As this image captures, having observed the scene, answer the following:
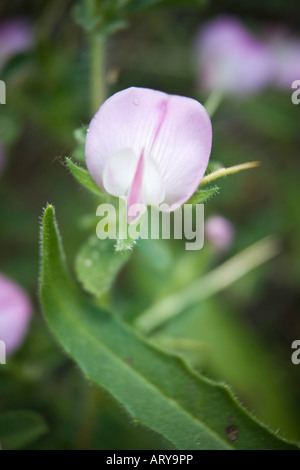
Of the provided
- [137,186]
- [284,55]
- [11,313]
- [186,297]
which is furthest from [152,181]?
[284,55]

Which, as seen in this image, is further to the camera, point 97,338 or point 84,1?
point 84,1

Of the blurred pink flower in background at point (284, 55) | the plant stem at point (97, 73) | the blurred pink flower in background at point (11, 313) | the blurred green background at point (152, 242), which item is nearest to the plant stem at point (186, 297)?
the blurred green background at point (152, 242)

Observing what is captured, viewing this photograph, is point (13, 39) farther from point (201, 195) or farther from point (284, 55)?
point (201, 195)

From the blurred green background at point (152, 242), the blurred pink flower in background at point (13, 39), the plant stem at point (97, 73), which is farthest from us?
the blurred pink flower in background at point (13, 39)

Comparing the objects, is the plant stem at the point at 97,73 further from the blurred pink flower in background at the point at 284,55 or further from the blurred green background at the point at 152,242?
the blurred pink flower in background at the point at 284,55

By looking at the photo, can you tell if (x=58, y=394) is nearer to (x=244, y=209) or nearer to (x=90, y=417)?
(x=90, y=417)

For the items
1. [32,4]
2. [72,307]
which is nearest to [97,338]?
[72,307]
